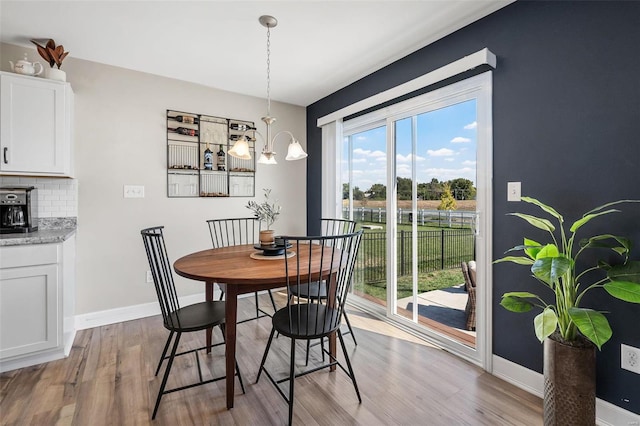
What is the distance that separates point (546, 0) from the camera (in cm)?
185

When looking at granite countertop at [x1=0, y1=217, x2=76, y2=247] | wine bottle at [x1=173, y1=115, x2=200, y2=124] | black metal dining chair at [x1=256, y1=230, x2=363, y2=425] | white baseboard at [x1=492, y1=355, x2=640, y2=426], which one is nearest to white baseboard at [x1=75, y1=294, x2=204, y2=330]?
granite countertop at [x1=0, y1=217, x2=76, y2=247]

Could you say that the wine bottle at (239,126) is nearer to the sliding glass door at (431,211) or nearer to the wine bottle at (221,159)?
the wine bottle at (221,159)

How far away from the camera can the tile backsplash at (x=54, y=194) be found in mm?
2684

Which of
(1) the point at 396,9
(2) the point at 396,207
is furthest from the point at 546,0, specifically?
(2) the point at 396,207

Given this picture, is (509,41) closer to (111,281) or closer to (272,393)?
(272,393)

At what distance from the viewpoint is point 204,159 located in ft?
11.5

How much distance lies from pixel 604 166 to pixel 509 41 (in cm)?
103

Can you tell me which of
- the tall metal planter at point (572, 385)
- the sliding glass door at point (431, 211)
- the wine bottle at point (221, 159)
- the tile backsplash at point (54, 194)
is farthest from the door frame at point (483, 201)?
the tile backsplash at point (54, 194)

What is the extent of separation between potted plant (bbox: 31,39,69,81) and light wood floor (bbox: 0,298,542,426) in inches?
88.7

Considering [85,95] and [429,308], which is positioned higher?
[85,95]

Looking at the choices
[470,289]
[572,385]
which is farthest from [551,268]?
[470,289]

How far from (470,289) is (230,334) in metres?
1.91

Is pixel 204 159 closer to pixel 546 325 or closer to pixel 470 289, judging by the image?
pixel 470 289

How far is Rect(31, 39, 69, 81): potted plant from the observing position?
2484mm
